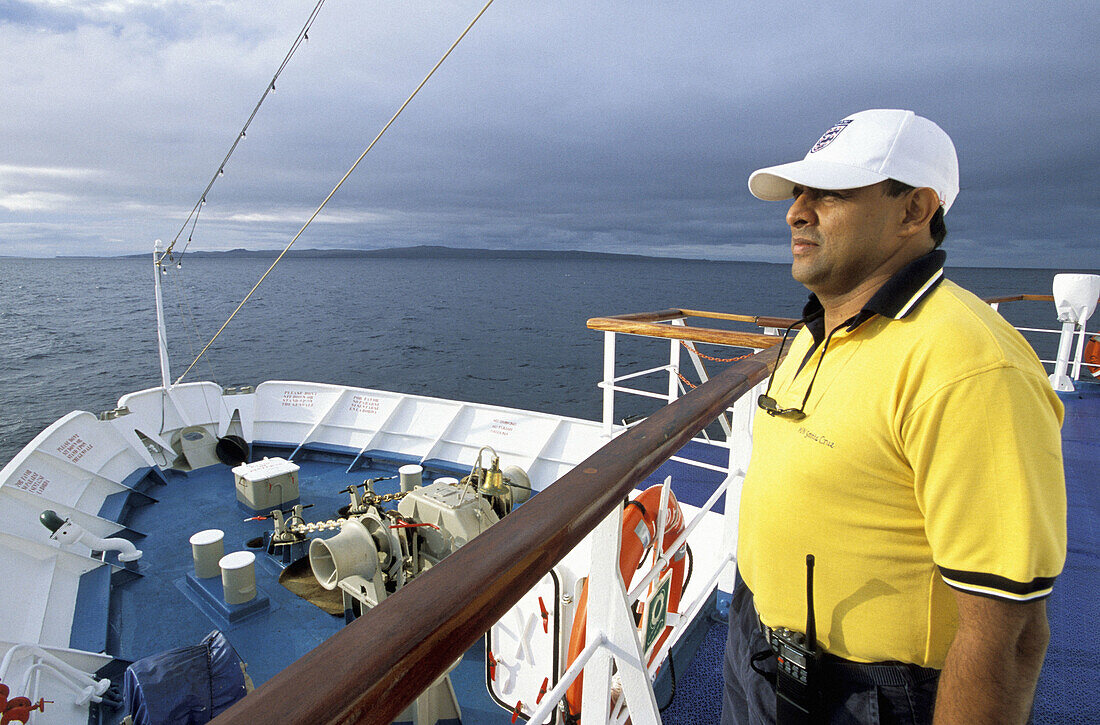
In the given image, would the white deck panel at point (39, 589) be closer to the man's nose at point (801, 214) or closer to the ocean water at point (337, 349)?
the man's nose at point (801, 214)

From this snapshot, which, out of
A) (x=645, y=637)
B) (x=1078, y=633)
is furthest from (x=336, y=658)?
(x=1078, y=633)

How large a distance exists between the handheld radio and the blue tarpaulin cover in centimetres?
292

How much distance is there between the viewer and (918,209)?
1.08 metres

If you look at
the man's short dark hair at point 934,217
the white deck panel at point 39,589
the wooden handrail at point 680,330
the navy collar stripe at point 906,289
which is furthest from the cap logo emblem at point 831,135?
the white deck panel at point 39,589

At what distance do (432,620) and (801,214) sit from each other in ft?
3.33

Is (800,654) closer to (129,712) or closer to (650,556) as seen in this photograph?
(650,556)

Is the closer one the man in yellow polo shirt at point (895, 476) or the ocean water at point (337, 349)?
the man in yellow polo shirt at point (895, 476)

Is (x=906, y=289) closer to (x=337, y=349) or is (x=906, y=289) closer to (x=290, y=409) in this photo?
(x=290, y=409)

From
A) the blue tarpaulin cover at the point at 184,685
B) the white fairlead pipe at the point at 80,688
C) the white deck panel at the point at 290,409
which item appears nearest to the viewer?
the blue tarpaulin cover at the point at 184,685

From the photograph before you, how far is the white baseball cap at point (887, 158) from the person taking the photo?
3.38 feet

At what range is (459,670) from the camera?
4.52 m

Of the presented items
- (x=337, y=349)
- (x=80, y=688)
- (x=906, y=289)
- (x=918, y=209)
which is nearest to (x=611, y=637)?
(x=906, y=289)

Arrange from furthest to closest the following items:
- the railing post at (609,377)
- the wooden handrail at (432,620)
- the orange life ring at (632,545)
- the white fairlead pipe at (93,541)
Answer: the white fairlead pipe at (93,541), the railing post at (609,377), the orange life ring at (632,545), the wooden handrail at (432,620)

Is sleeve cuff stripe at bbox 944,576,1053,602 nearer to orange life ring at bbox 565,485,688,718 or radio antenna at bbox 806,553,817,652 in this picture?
radio antenna at bbox 806,553,817,652
